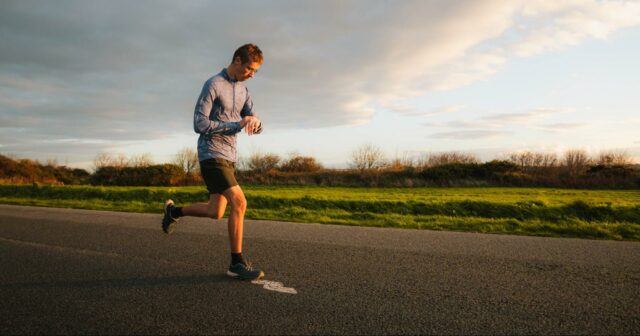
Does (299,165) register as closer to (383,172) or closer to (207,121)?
(383,172)

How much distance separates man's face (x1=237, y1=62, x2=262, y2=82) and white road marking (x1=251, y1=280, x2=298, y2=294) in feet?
7.26

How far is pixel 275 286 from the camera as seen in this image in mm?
4000

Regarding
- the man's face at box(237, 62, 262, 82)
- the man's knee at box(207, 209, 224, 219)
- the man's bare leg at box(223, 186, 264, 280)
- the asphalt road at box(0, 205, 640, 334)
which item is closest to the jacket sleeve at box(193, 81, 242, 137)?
the man's face at box(237, 62, 262, 82)

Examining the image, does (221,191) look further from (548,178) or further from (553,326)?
(548,178)

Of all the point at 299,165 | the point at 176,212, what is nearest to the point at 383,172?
the point at 299,165

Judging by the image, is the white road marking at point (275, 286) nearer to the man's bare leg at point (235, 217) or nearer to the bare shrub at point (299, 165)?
the man's bare leg at point (235, 217)

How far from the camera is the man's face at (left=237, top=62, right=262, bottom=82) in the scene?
441 centimetres

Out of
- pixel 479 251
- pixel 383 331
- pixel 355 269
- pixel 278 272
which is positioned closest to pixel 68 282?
pixel 278 272

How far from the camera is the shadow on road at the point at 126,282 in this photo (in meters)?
4.07

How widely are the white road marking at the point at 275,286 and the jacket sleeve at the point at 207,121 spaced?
161 cm

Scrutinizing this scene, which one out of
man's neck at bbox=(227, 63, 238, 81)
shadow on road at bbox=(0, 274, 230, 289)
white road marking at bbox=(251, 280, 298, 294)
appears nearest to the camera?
white road marking at bbox=(251, 280, 298, 294)

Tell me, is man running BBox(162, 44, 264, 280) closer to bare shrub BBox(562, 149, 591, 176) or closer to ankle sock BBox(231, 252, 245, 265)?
ankle sock BBox(231, 252, 245, 265)

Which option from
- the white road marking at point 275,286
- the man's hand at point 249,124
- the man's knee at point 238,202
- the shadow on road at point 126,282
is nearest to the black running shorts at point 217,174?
the man's knee at point 238,202

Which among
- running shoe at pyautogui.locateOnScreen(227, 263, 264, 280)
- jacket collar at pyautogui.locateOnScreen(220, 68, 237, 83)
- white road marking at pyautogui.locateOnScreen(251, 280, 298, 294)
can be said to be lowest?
white road marking at pyautogui.locateOnScreen(251, 280, 298, 294)
